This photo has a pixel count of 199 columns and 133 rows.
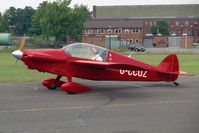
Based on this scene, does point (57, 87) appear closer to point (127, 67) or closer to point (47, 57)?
point (47, 57)

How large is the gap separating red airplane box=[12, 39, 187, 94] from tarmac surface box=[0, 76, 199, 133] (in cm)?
49

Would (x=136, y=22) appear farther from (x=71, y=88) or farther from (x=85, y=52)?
(x=71, y=88)

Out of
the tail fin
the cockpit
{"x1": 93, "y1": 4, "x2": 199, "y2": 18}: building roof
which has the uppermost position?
{"x1": 93, "y1": 4, "x2": 199, "y2": 18}: building roof

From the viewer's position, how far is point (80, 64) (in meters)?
12.2

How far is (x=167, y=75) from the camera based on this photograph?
13.2 metres

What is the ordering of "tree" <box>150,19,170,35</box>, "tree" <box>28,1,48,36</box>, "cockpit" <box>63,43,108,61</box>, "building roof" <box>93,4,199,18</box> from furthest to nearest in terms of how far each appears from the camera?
"building roof" <box>93,4,199,18</box> < "tree" <box>150,19,170,35</box> < "tree" <box>28,1,48,36</box> < "cockpit" <box>63,43,108,61</box>

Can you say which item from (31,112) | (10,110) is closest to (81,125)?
(31,112)

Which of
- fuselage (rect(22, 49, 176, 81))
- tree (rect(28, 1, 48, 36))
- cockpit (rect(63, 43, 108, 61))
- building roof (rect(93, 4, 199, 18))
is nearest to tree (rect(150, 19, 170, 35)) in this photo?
building roof (rect(93, 4, 199, 18))

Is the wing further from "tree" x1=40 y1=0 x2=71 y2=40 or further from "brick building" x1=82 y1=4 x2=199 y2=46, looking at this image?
"brick building" x1=82 y1=4 x2=199 y2=46

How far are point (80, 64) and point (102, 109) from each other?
3.32 meters

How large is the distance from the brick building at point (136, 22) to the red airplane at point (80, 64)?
54.4 m

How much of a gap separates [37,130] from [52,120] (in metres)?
0.89

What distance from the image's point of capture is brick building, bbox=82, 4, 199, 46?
8556cm

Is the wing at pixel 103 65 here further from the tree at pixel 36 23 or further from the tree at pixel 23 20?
the tree at pixel 23 20
